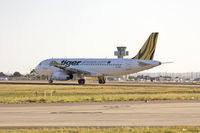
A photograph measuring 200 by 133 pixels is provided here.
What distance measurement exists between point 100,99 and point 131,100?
257 cm

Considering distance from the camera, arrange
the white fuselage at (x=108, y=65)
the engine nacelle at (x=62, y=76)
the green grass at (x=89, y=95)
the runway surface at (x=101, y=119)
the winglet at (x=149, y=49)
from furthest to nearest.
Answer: the engine nacelle at (x=62, y=76), the winglet at (x=149, y=49), the white fuselage at (x=108, y=65), the green grass at (x=89, y=95), the runway surface at (x=101, y=119)

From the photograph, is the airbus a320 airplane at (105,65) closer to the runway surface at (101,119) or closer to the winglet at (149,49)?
the winglet at (149,49)

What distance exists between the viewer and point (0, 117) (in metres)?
22.2

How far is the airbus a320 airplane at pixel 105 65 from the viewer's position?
73000mm

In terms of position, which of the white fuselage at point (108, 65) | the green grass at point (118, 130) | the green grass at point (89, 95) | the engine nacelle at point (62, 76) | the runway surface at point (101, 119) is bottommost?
the green grass at point (118, 130)

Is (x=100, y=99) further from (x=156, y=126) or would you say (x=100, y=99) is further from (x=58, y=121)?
(x=156, y=126)

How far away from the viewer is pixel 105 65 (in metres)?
74.5

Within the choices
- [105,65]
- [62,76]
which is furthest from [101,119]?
[105,65]

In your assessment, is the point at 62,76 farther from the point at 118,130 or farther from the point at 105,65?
the point at 118,130

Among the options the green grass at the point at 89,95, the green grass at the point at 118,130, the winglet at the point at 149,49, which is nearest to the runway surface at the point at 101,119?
the green grass at the point at 118,130

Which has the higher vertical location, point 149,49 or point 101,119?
point 149,49

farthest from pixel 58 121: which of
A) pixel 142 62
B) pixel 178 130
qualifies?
pixel 142 62

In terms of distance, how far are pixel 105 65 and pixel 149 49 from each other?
→ 26.5 ft

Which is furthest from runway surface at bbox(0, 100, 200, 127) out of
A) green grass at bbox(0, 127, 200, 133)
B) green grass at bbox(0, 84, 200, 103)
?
green grass at bbox(0, 84, 200, 103)
